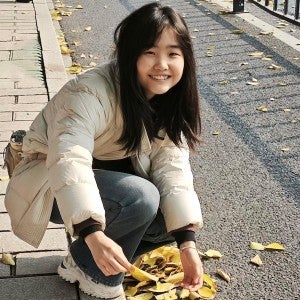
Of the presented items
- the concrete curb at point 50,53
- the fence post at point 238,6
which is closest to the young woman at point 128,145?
the concrete curb at point 50,53

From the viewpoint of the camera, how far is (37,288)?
2807 millimetres

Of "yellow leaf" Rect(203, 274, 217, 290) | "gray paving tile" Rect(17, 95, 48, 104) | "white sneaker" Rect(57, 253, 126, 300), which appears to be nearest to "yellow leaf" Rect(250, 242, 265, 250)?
"yellow leaf" Rect(203, 274, 217, 290)

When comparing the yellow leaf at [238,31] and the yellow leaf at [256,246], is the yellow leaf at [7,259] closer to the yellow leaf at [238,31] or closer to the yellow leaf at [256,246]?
the yellow leaf at [256,246]

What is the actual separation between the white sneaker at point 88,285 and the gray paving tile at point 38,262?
5.4 inches

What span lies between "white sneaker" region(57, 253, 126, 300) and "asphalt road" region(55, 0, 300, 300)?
0.45 metres

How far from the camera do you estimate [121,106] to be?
264 centimetres

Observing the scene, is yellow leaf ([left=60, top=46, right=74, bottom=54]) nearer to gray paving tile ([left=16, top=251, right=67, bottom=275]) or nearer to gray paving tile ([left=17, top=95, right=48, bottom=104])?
gray paving tile ([left=17, top=95, right=48, bottom=104])

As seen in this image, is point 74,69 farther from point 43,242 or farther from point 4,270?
point 4,270

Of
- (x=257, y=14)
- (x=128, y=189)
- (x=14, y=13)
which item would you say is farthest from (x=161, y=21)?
(x=257, y=14)

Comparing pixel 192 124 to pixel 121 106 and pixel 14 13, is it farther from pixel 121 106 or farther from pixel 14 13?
pixel 14 13

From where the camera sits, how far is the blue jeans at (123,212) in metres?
2.64

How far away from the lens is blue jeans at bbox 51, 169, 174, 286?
264cm

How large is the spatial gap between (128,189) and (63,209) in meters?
0.41

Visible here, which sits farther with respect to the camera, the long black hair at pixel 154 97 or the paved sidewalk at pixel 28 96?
the paved sidewalk at pixel 28 96
